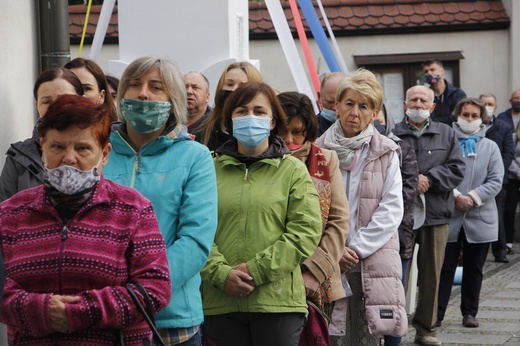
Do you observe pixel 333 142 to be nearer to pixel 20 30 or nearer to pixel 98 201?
pixel 20 30

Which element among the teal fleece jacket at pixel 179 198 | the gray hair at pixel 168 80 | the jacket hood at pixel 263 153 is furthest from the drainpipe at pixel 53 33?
the teal fleece jacket at pixel 179 198

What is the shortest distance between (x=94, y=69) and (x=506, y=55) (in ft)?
54.7

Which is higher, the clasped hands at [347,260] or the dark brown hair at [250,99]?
the dark brown hair at [250,99]

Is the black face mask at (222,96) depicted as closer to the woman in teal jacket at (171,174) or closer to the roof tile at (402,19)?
the woman in teal jacket at (171,174)

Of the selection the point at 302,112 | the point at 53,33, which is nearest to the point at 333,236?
the point at 302,112

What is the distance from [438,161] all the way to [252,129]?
382 cm

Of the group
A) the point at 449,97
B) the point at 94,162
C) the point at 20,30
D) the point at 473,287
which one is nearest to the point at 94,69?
the point at 20,30

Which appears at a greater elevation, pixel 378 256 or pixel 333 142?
pixel 333 142

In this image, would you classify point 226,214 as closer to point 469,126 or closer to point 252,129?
point 252,129

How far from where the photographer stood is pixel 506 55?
21.9 m

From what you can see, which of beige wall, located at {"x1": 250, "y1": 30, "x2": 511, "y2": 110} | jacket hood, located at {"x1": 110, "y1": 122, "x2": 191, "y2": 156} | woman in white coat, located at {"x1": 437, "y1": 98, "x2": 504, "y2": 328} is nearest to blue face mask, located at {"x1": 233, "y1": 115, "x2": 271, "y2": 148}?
jacket hood, located at {"x1": 110, "y1": 122, "x2": 191, "y2": 156}

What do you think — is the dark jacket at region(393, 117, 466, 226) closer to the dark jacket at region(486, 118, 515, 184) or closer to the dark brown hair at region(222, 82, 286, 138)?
the dark brown hair at region(222, 82, 286, 138)

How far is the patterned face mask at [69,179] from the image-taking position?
3932 mm

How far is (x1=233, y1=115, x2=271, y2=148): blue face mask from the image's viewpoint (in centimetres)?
596
